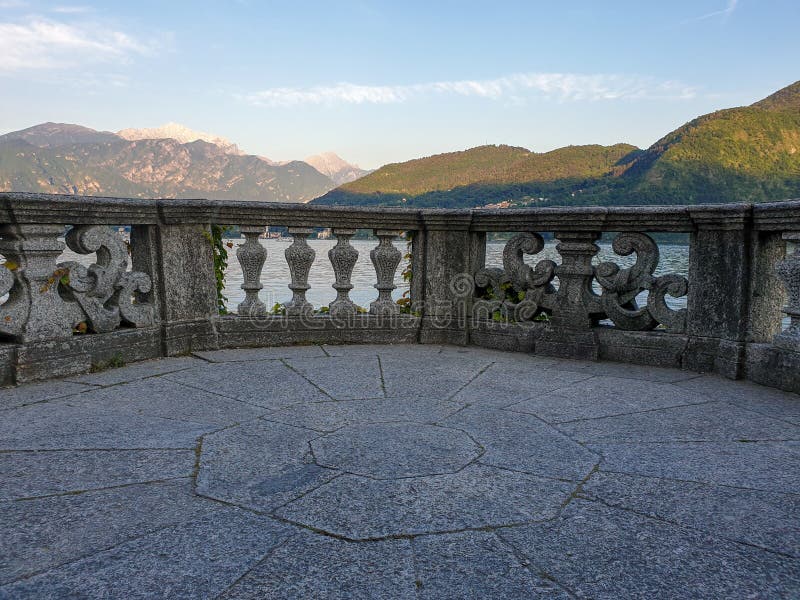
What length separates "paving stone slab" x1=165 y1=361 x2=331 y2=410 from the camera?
3648 millimetres

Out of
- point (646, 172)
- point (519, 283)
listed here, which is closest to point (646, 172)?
point (646, 172)

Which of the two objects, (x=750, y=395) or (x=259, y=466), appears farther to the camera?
(x=750, y=395)

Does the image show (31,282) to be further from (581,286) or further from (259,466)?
(581,286)

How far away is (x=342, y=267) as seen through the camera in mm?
5395

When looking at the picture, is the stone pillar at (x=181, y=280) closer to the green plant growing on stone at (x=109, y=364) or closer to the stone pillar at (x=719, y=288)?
the green plant growing on stone at (x=109, y=364)

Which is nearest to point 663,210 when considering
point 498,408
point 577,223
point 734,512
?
point 577,223

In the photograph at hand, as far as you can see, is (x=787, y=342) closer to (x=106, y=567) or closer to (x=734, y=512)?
(x=734, y=512)

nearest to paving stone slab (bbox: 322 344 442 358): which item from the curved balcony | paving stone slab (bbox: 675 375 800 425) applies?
the curved balcony

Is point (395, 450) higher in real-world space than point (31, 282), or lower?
lower

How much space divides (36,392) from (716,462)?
3.79m

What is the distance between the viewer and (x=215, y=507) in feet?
7.18

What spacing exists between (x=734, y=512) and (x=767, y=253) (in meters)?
2.77

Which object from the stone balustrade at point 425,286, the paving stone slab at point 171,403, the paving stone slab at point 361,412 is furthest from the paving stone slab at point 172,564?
the stone balustrade at point 425,286

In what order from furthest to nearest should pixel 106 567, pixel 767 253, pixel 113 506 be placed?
pixel 767 253 < pixel 113 506 < pixel 106 567
